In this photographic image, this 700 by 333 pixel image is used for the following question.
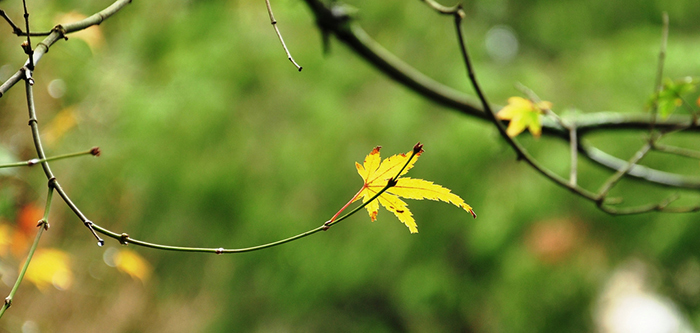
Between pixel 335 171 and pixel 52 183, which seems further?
pixel 335 171

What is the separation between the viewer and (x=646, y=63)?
155 centimetres

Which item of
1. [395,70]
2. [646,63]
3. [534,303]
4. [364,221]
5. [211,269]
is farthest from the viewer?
[211,269]

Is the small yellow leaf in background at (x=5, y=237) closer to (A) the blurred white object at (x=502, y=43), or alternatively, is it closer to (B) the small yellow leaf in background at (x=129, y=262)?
(B) the small yellow leaf in background at (x=129, y=262)

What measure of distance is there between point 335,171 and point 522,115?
3.88 ft

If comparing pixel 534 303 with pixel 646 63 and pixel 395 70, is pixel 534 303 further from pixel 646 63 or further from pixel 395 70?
pixel 395 70

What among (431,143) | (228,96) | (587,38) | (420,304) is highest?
(587,38)

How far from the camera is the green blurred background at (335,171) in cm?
169

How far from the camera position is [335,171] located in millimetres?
1829

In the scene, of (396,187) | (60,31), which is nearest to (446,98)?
(396,187)

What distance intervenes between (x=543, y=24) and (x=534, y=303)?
1188mm

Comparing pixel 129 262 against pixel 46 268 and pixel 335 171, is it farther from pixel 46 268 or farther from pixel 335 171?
pixel 335 171

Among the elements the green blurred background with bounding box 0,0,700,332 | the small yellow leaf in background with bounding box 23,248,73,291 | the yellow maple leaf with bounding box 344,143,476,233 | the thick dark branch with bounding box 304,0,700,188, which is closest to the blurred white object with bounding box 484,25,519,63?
the green blurred background with bounding box 0,0,700,332

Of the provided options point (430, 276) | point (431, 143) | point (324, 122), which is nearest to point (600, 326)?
point (430, 276)

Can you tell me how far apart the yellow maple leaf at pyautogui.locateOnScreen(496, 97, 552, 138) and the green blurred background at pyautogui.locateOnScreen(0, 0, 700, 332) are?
0.96m
